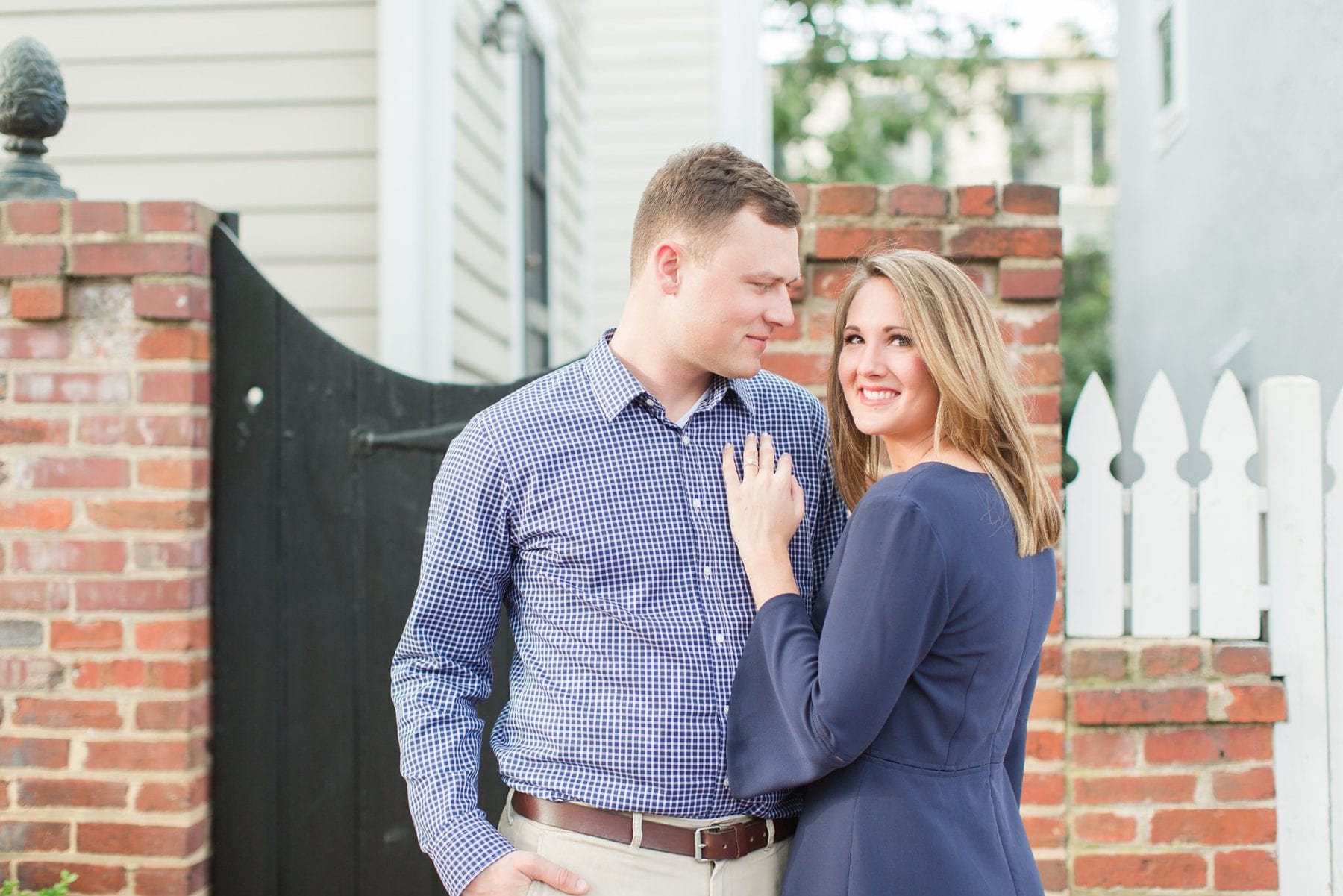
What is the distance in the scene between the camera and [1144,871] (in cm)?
278

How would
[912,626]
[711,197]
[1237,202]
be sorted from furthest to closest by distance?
[1237,202], [711,197], [912,626]

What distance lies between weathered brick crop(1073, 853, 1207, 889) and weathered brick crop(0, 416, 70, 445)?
2.70 meters

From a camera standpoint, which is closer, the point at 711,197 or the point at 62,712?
the point at 711,197

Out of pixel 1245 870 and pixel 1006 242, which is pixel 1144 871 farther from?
pixel 1006 242

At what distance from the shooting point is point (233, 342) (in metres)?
2.94

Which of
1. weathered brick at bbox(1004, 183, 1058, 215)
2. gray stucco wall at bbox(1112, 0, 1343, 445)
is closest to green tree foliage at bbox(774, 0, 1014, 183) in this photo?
gray stucco wall at bbox(1112, 0, 1343, 445)

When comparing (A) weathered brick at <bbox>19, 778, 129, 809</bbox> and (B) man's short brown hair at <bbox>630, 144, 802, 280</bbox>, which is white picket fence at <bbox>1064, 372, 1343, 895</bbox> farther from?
(A) weathered brick at <bbox>19, 778, 129, 809</bbox>

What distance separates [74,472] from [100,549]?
20 centimetres

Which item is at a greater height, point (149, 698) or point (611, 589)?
point (611, 589)

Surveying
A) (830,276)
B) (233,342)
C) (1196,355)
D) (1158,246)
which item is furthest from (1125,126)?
(233,342)

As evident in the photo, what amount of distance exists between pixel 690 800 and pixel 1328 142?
4583 mm

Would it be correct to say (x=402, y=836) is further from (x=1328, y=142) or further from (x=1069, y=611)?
(x=1328, y=142)

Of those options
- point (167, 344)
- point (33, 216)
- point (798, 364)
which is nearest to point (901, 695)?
point (798, 364)

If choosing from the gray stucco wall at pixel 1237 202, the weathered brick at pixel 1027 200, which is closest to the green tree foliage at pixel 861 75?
the gray stucco wall at pixel 1237 202
